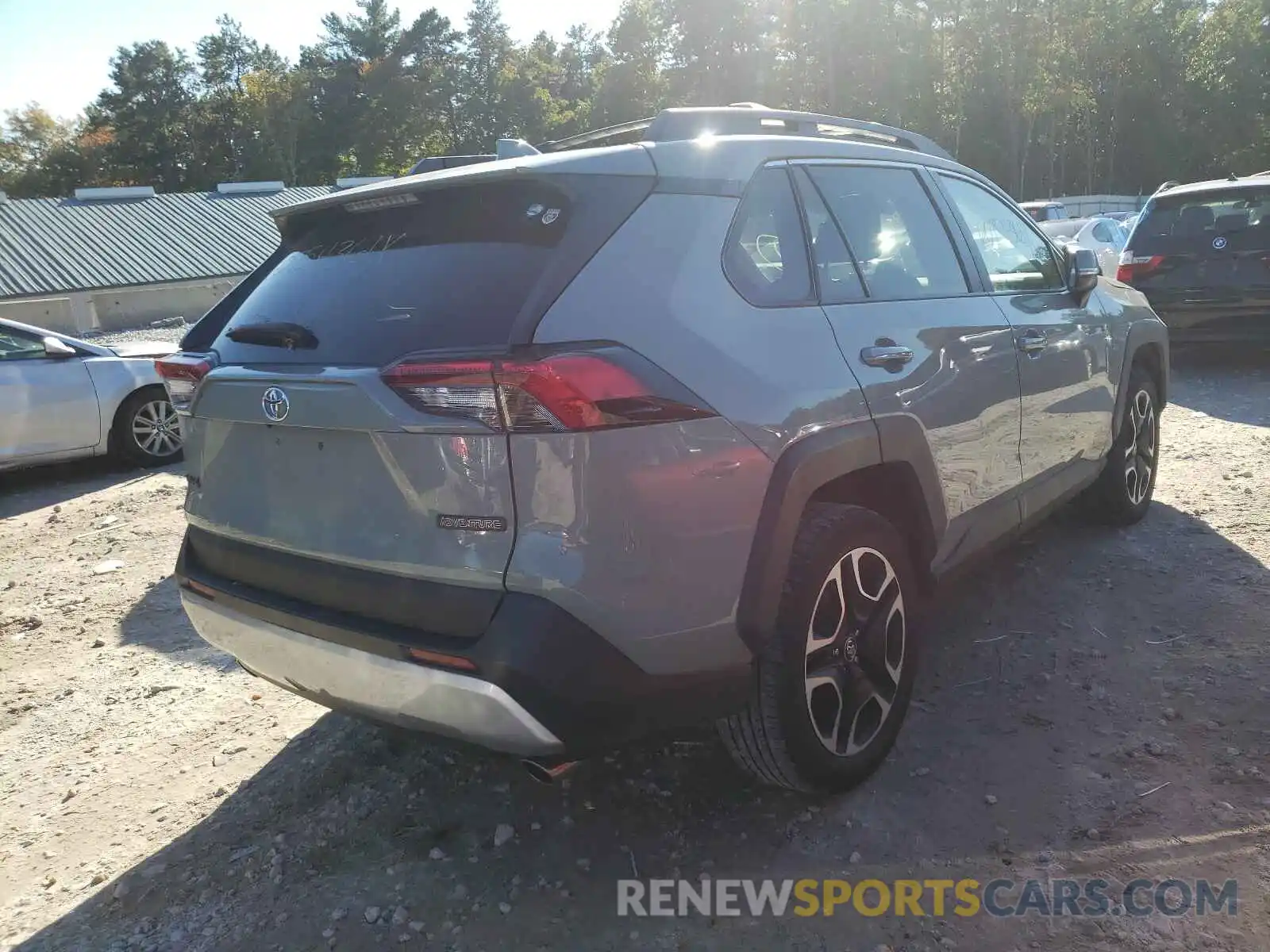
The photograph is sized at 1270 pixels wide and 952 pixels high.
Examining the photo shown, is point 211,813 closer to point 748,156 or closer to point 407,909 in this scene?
point 407,909

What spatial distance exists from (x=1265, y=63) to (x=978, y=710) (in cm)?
5659

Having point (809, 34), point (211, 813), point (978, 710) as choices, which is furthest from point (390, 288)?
point (809, 34)

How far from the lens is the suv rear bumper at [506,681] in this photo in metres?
2.04

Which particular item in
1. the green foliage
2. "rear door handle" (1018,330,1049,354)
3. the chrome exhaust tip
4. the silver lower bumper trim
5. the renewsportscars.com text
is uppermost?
the green foliage

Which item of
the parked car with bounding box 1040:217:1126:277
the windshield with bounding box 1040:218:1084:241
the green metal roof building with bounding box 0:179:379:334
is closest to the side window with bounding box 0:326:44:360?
the parked car with bounding box 1040:217:1126:277

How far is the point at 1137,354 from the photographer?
480 centimetres

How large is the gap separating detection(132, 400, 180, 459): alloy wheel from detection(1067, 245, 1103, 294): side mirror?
6.81m

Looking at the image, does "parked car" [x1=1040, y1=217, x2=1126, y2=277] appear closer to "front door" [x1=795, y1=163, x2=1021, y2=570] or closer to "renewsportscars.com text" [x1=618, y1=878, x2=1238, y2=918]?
"front door" [x1=795, y1=163, x2=1021, y2=570]

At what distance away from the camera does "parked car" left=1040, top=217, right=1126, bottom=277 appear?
15406 millimetres

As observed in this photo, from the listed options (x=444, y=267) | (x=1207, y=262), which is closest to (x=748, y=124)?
(x=444, y=267)

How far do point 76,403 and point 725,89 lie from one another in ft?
180

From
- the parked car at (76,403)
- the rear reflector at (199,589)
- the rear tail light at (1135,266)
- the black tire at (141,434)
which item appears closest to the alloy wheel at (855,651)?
the rear reflector at (199,589)

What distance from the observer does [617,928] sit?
2.40 meters

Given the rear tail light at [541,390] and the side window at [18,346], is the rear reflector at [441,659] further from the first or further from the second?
the side window at [18,346]
